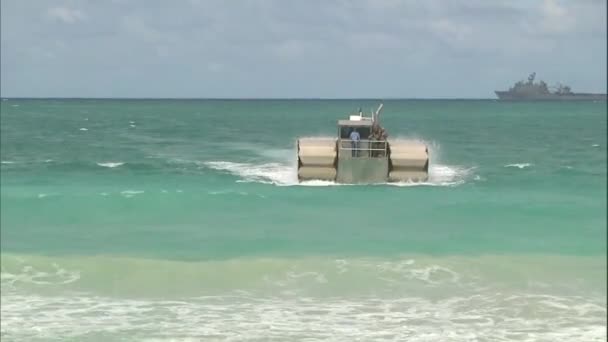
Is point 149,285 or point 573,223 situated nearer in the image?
point 149,285

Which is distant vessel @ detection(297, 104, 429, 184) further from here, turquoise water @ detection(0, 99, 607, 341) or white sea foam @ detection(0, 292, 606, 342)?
white sea foam @ detection(0, 292, 606, 342)

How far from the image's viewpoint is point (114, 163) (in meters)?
41.8

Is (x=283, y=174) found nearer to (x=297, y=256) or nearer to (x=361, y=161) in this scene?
(x=361, y=161)

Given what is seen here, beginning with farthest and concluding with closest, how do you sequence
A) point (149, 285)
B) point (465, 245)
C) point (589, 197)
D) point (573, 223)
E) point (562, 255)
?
point (589, 197) < point (573, 223) < point (465, 245) < point (562, 255) < point (149, 285)

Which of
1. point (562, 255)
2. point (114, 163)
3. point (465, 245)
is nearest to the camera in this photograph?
point (562, 255)

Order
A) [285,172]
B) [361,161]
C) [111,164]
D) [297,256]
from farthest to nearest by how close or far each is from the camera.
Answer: [111,164]
[285,172]
[361,161]
[297,256]

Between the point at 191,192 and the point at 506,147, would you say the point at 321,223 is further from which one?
the point at 506,147

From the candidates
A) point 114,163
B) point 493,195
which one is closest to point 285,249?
point 493,195

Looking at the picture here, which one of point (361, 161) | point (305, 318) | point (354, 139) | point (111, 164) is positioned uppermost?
point (354, 139)

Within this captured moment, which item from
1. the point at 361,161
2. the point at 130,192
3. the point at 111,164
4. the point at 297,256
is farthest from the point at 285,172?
the point at 297,256

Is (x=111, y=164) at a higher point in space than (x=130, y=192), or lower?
higher

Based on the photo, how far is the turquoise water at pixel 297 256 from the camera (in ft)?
42.4

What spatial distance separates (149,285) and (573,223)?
1313 centimetres

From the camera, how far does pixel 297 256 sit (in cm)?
1877
